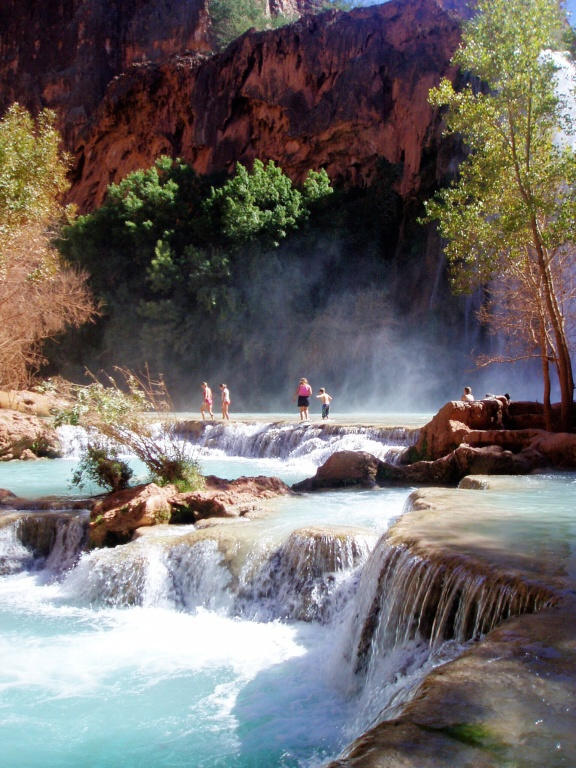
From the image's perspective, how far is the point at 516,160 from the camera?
39.0ft

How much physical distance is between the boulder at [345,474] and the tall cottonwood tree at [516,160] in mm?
3625

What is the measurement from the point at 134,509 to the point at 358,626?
4.21 m

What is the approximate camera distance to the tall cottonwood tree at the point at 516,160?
1142 centimetres

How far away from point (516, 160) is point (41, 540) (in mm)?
9477

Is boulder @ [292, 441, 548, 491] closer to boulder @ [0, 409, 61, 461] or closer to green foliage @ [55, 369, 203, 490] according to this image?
green foliage @ [55, 369, 203, 490]

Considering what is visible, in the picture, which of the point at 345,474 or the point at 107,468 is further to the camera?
the point at 345,474

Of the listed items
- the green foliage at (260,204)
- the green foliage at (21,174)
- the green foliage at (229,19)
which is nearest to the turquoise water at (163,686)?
the green foliage at (21,174)

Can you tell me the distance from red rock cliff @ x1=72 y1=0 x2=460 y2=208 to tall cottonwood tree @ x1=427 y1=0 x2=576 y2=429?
668 inches

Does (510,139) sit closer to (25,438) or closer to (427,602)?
(427,602)

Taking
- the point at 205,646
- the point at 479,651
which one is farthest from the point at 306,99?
the point at 479,651

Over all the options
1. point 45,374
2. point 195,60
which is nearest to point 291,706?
point 45,374

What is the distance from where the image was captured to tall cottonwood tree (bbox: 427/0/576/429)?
1142 cm

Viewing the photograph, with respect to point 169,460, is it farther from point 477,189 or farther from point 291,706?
point 477,189

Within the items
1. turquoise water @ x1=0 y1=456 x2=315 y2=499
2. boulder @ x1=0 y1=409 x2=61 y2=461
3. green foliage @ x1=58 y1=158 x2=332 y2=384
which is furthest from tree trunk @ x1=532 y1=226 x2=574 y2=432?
green foliage @ x1=58 y1=158 x2=332 y2=384
